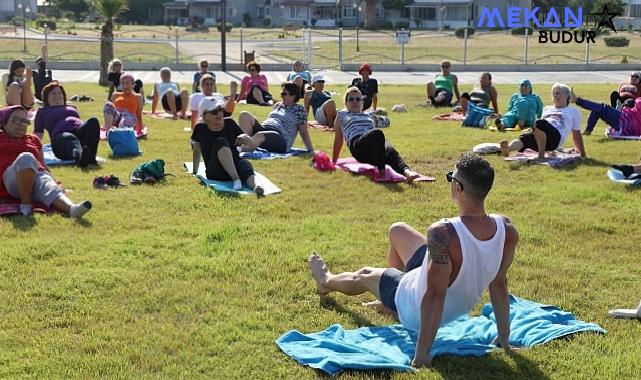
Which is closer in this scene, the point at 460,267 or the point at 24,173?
the point at 460,267

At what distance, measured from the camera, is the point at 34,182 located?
7.65 m

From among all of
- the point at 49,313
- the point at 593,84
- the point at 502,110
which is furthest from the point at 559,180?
the point at 593,84

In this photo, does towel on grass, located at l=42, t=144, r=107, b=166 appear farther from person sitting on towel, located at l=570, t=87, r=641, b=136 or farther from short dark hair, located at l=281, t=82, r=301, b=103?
person sitting on towel, located at l=570, t=87, r=641, b=136

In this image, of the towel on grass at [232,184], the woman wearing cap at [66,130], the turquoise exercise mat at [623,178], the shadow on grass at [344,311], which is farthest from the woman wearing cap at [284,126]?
the shadow on grass at [344,311]

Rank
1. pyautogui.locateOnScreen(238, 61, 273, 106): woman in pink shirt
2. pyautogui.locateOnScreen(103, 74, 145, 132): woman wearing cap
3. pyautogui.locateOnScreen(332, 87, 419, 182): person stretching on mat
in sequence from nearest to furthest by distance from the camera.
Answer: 1. pyautogui.locateOnScreen(332, 87, 419, 182): person stretching on mat
2. pyautogui.locateOnScreen(103, 74, 145, 132): woman wearing cap
3. pyautogui.locateOnScreen(238, 61, 273, 106): woman in pink shirt

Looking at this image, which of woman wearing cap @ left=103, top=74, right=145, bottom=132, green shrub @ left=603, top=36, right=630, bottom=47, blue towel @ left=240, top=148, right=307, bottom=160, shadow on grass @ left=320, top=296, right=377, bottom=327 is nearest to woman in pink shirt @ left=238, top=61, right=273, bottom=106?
woman wearing cap @ left=103, top=74, right=145, bottom=132

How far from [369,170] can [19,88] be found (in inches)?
235

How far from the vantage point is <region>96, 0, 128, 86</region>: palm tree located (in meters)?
24.4

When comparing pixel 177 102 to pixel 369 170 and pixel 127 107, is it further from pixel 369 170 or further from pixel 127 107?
pixel 369 170

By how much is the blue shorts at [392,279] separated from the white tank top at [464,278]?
0.15 meters

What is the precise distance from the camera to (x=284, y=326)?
16.1ft

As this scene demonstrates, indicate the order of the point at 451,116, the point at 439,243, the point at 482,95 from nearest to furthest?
the point at 439,243 < the point at 482,95 < the point at 451,116

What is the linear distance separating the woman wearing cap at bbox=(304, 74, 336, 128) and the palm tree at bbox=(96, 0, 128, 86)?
37.1 ft

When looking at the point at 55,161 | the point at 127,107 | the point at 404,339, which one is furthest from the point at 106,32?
the point at 404,339
